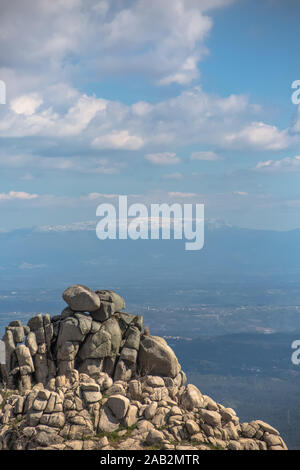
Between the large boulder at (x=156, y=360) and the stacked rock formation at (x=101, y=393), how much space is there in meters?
0.10

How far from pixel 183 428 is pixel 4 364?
59.2 ft

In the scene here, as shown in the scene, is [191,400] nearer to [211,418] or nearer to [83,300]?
[211,418]

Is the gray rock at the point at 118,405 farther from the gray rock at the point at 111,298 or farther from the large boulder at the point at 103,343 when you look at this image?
the gray rock at the point at 111,298

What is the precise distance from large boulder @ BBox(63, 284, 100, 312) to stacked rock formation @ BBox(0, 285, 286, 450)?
3.9 inches

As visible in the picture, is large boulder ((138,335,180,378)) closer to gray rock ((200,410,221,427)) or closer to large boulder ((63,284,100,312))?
large boulder ((63,284,100,312))

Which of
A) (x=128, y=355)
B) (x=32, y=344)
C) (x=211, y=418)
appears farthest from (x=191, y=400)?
(x=32, y=344)

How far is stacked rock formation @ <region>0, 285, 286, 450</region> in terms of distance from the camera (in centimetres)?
3368

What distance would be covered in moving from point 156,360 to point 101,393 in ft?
22.3

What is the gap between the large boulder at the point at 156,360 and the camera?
42.3 meters

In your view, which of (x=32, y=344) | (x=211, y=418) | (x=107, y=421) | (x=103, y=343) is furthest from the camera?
(x=103, y=343)

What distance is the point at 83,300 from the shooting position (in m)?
42.2

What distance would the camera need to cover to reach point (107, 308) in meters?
43.0
